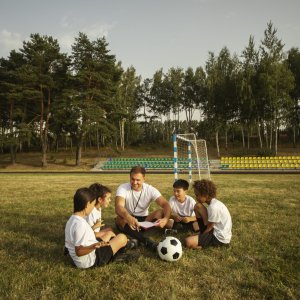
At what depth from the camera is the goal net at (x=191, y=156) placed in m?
15.2

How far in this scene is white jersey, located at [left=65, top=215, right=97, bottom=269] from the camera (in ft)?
13.9

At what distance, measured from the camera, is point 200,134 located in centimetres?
5972

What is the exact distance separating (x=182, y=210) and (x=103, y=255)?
9.36ft

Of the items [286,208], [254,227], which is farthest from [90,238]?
[286,208]

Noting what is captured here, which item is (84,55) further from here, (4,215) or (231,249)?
(231,249)

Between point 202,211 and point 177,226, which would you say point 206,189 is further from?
point 177,226

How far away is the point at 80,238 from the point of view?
421cm

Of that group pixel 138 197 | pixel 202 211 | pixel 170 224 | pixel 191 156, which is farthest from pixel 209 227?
pixel 191 156

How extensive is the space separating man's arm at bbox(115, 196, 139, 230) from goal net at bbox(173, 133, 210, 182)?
273 inches

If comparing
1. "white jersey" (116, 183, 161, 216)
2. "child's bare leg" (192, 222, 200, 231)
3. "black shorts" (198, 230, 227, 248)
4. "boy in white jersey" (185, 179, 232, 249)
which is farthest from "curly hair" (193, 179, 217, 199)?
"child's bare leg" (192, 222, 200, 231)

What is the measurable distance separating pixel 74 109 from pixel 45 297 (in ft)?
124

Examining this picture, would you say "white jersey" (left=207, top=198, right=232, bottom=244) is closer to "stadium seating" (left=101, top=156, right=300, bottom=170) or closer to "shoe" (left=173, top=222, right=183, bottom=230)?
"shoe" (left=173, top=222, right=183, bottom=230)

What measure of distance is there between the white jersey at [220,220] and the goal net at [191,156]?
24.2 ft

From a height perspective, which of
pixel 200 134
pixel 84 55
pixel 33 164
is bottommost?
pixel 33 164
